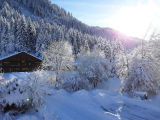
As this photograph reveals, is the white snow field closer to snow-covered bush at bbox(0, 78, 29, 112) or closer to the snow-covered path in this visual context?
the snow-covered path

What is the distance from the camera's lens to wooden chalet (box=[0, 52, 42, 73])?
36156mm

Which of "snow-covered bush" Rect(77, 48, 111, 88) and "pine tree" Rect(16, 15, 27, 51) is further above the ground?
"pine tree" Rect(16, 15, 27, 51)

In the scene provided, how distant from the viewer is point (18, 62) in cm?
3847

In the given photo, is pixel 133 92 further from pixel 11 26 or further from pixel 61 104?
pixel 11 26

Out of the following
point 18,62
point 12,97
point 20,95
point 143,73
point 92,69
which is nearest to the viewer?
point 12,97

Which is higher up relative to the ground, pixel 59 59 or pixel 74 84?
pixel 59 59

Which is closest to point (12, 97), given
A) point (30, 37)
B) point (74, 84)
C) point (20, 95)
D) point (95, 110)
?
point (20, 95)

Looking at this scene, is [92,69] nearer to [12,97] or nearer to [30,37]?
[12,97]

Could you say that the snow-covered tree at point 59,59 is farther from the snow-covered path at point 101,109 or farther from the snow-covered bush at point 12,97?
the snow-covered bush at point 12,97

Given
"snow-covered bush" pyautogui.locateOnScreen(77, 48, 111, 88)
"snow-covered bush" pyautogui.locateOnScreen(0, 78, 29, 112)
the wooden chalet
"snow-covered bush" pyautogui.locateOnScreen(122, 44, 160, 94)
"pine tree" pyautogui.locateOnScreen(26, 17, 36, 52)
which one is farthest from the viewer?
"pine tree" pyautogui.locateOnScreen(26, 17, 36, 52)

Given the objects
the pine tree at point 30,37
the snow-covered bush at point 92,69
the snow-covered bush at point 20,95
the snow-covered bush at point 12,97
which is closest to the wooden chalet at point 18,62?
the pine tree at point 30,37

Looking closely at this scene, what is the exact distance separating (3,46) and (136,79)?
51192 mm

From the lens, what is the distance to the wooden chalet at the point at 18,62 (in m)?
36.2

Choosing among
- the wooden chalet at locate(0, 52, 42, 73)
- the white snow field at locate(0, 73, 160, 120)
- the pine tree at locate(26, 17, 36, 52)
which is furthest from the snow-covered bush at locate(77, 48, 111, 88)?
the pine tree at locate(26, 17, 36, 52)
